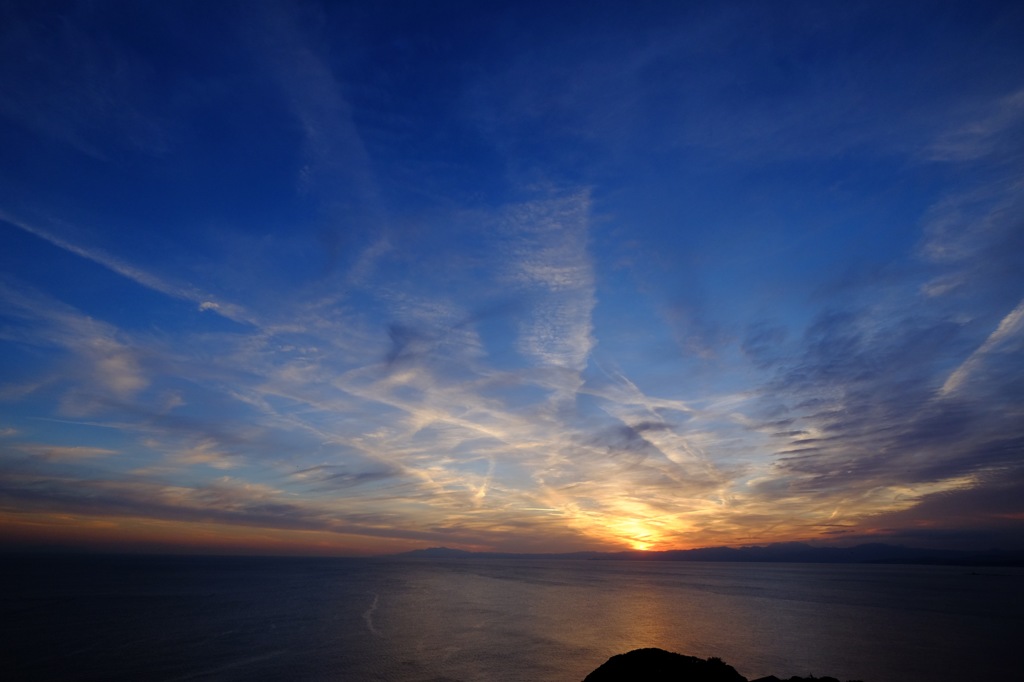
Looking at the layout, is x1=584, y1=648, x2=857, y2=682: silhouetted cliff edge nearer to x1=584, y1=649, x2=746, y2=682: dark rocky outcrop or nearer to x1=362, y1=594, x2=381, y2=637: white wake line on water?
x1=584, y1=649, x2=746, y2=682: dark rocky outcrop

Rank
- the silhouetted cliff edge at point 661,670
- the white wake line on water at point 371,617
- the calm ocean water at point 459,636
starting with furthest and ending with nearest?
the white wake line on water at point 371,617
the calm ocean water at point 459,636
the silhouetted cliff edge at point 661,670

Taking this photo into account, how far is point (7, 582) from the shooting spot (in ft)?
420

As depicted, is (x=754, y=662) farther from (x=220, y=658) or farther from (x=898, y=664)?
(x=220, y=658)

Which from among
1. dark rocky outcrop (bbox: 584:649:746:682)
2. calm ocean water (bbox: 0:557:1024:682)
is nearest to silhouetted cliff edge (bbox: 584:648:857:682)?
dark rocky outcrop (bbox: 584:649:746:682)

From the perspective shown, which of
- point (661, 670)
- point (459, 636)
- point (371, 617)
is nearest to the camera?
point (661, 670)

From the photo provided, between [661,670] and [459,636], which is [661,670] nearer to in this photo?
[661,670]

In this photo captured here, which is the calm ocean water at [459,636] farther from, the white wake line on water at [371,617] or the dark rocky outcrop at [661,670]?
the dark rocky outcrop at [661,670]

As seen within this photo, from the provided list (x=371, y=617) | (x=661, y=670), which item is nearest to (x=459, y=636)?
(x=371, y=617)

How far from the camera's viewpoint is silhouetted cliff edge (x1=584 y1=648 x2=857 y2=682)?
24.3 m

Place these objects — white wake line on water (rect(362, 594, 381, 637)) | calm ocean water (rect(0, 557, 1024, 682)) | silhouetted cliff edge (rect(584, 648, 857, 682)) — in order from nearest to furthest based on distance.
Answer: silhouetted cliff edge (rect(584, 648, 857, 682)) < calm ocean water (rect(0, 557, 1024, 682)) < white wake line on water (rect(362, 594, 381, 637))

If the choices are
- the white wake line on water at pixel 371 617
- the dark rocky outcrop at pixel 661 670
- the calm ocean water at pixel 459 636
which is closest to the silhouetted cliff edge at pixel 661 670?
the dark rocky outcrop at pixel 661 670

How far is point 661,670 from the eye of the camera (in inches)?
979

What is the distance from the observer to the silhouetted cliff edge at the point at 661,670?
79.8 ft

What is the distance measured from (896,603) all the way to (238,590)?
493 feet
